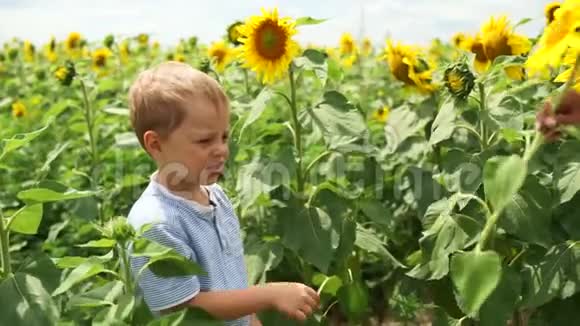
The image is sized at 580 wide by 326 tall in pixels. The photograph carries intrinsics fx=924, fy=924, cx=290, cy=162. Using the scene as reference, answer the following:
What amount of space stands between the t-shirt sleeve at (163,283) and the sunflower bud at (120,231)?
13cm

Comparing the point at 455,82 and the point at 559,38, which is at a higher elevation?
the point at 559,38

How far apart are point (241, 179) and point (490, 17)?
83cm

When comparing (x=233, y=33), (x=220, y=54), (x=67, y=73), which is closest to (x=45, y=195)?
(x=233, y=33)

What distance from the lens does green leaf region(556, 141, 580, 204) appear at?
63.1 inches

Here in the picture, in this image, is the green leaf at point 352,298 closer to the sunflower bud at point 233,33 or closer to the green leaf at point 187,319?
the green leaf at point 187,319

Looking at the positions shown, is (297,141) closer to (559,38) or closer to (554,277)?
(554,277)

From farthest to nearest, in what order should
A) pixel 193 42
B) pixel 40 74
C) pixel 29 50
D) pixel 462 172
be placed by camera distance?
pixel 29 50
pixel 40 74
pixel 193 42
pixel 462 172

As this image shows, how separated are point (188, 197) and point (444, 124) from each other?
62cm

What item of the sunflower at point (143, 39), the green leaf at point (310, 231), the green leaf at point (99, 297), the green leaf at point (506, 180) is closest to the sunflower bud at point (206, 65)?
the green leaf at point (310, 231)

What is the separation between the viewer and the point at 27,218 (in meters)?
1.41

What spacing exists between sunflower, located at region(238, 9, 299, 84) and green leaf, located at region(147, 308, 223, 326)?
0.86 m

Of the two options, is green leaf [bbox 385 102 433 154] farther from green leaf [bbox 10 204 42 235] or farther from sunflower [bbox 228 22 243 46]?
green leaf [bbox 10 204 42 235]

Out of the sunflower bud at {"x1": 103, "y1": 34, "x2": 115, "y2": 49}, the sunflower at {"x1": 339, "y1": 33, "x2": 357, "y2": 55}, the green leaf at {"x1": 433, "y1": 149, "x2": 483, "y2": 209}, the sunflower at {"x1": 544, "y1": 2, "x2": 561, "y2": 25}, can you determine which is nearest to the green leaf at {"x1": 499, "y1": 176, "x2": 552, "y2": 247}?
the green leaf at {"x1": 433, "y1": 149, "x2": 483, "y2": 209}

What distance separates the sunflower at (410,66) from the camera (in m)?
2.34
